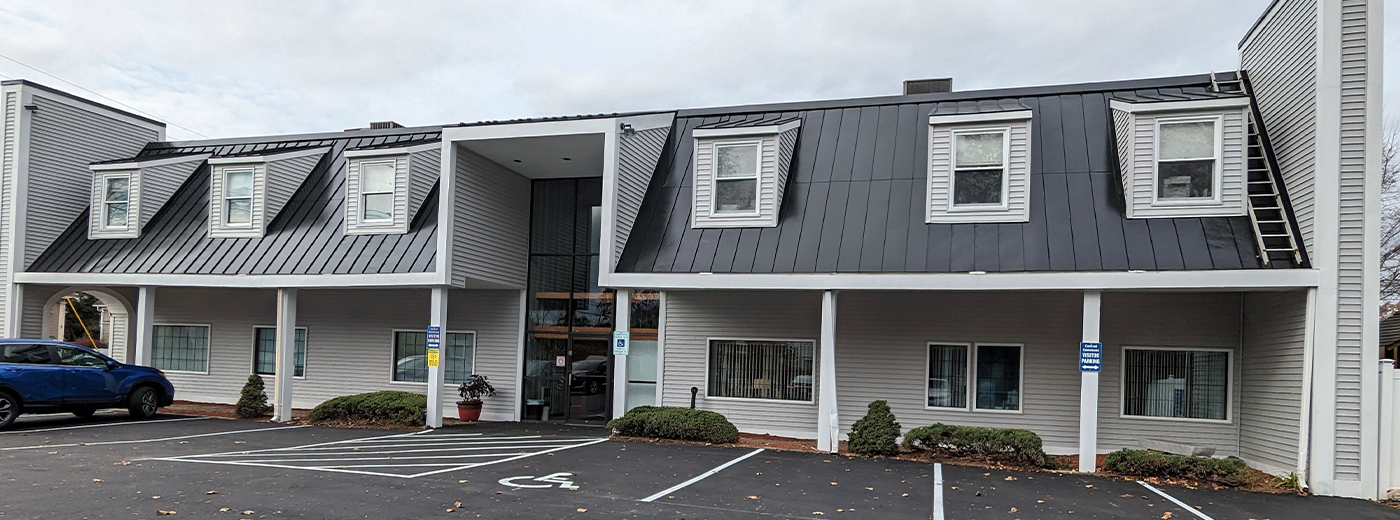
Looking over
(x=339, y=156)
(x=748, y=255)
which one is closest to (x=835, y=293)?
(x=748, y=255)

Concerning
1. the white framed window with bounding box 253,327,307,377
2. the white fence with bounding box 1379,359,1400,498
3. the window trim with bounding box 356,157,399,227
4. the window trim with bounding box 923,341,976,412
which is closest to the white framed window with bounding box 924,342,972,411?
the window trim with bounding box 923,341,976,412

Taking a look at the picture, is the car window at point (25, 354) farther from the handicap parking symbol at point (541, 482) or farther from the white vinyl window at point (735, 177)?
the white vinyl window at point (735, 177)

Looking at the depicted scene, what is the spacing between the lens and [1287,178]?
13.4 m

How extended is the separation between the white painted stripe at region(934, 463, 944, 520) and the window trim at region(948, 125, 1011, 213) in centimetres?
422

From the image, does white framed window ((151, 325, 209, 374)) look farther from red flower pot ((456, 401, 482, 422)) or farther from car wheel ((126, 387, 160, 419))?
red flower pot ((456, 401, 482, 422))

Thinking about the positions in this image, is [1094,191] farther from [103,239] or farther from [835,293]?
[103,239]

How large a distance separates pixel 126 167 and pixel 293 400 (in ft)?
20.9

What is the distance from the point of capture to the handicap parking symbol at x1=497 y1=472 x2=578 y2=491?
10445 millimetres

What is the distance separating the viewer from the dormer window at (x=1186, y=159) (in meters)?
13.7

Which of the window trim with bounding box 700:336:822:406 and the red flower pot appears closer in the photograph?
the window trim with bounding box 700:336:822:406

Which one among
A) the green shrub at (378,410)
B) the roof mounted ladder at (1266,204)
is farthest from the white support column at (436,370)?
the roof mounted ladder at (1266,204)

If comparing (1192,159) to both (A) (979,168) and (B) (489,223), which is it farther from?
(B) (489,223)

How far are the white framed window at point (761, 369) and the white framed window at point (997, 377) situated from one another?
9.54 ft

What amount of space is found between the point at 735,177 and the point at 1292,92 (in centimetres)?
851
